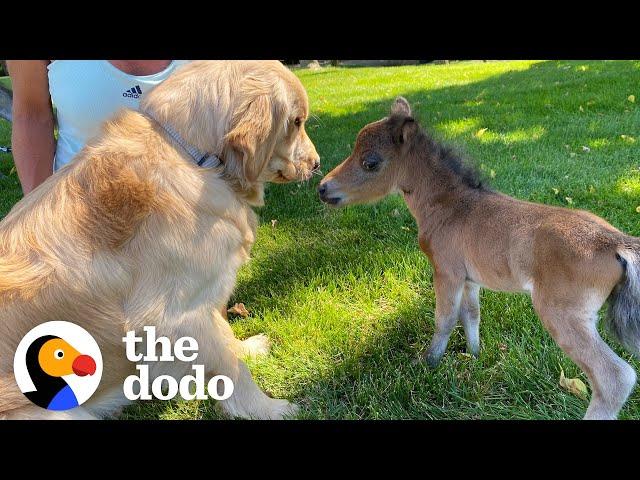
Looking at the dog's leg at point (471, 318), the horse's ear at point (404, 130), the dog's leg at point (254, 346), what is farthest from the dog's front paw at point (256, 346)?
the horse's ear at point (404, 130)

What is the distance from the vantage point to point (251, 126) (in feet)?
7.95

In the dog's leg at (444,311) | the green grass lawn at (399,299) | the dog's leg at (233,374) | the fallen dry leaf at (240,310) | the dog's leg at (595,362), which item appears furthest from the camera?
the fallen dry leaf at (240,310)

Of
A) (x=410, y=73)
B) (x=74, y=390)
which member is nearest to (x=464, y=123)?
(x=74, y=390)

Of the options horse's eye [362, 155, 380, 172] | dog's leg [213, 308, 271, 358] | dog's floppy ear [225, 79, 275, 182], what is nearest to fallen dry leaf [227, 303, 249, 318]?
dog's leg [213, 308, 271, 358]

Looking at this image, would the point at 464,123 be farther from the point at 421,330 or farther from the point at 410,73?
the point at 410,73

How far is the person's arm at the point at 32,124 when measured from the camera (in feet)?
11.4

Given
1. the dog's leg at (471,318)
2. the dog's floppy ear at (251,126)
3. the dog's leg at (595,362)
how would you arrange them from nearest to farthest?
the dog's leg at (595,362), the dog's floppy ear at (251,126), the dog's leg at (471,318)

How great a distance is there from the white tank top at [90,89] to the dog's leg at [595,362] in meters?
2.82

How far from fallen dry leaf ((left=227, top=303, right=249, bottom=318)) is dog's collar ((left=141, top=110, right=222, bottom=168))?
1536mm

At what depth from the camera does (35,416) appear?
226 cm

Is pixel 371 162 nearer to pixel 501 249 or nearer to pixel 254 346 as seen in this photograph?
pixel 501 249

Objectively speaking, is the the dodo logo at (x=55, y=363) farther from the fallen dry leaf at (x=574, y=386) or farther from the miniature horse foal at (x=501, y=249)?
Answer: the fallen dry leaf at (x=574, y=386)

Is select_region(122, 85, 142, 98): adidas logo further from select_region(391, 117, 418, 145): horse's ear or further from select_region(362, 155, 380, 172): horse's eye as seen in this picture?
select_region(391, 117, 418, 145): horse's ear

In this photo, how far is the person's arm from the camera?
3.48m
